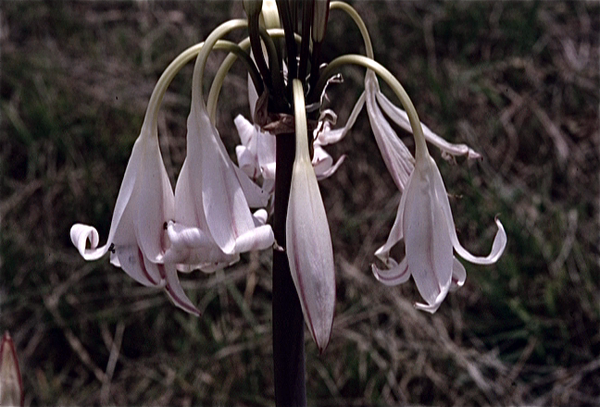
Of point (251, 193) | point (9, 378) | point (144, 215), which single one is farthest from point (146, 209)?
point (9, 378)

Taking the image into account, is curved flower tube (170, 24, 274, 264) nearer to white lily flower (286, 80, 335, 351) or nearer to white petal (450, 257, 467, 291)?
white lily flower (286, 80, 335, 351)

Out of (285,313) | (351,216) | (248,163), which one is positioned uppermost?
(248,163)

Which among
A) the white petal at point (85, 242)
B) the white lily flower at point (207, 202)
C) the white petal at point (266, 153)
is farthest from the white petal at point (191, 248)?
the white petal at point (266, 153)

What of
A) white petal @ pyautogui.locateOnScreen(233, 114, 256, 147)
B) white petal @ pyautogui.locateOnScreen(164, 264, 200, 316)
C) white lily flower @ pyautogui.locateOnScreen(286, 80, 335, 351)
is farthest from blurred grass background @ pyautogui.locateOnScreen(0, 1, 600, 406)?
white lily flower @ pyautogui.locateOnScreen(286, 80, 335, 351)

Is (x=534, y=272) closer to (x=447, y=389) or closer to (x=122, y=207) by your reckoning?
(x=447, y=389)

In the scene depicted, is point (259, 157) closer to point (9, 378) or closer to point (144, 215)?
point (144, 215)

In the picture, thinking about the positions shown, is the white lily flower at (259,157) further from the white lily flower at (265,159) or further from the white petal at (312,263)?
the white petal at (312,263)
